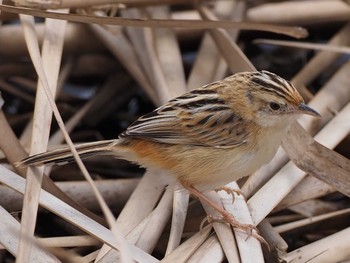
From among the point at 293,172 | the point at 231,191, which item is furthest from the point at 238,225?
the point at 293,172

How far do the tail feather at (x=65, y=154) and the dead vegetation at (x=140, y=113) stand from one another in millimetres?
66

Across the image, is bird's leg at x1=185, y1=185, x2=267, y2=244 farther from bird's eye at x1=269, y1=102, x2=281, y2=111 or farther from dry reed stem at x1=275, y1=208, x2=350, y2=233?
bird's eye at x1=269, y1=102, x2=281, y2=111

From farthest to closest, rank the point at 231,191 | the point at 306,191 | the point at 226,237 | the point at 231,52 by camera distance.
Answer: the point at 231,52 < the point at 306,191 < the point at 231,191 < the point at 226,237

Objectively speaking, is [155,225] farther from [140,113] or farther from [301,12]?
[301,12]

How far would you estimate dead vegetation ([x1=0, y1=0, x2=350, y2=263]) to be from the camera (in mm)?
3980

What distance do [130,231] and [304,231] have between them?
1049mm

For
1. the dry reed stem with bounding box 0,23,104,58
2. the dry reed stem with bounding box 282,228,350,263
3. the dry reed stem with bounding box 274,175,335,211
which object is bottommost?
the dry reed stem with bounding box 282,228,350,263

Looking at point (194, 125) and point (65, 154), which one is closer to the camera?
point (65, 154)

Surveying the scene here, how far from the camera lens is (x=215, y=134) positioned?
14.2 feet

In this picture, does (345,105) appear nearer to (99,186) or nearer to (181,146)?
(181,146)

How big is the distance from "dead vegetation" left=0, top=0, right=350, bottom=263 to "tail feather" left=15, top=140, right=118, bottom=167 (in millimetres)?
66

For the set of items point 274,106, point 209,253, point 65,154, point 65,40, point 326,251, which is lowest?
point 326,251

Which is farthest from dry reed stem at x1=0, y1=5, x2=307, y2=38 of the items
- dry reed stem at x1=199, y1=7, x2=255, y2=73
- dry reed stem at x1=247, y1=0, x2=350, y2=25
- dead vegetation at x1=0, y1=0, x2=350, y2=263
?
dry reed stem at x1=247, y1=0, x2=350, y2=25

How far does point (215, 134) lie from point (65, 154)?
81 cm
